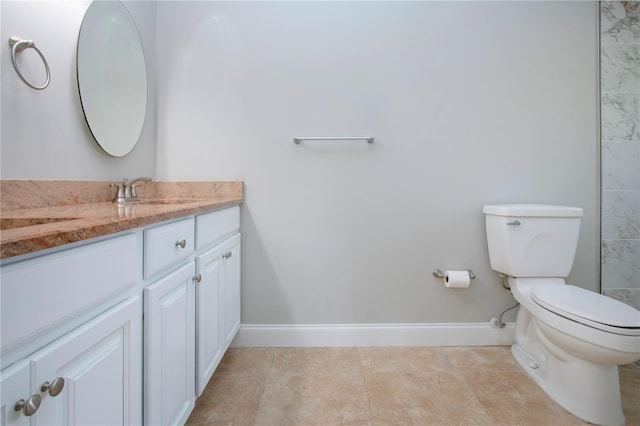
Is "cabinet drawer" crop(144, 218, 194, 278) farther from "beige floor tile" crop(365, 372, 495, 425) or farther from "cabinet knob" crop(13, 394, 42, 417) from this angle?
"beige floor tile" crop(365, 372, 495, 425)

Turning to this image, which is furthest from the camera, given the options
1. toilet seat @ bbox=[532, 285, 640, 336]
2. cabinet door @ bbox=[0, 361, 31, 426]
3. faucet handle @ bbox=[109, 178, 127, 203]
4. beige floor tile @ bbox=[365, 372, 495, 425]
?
faucet handle @ bbox=[109, 178, 127, 203]

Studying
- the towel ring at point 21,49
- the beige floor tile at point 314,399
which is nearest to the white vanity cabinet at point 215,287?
the beige floor tile at point 314,399

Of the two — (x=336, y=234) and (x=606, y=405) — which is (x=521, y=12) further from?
(x=606, y=405)

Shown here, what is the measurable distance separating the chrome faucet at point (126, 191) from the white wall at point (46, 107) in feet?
0.25

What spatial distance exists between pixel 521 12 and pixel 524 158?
826mm

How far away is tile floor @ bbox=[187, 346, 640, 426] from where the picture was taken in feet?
3.80

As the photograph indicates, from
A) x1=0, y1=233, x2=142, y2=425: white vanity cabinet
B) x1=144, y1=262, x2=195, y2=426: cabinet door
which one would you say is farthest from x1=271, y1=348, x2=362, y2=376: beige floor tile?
x1=0, y1=233, x2=142, y2=425: white vanity cabinet

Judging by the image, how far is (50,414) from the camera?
1.60 feet

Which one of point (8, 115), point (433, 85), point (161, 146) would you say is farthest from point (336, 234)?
point (8, 115)

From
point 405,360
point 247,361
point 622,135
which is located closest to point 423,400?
point 405,360

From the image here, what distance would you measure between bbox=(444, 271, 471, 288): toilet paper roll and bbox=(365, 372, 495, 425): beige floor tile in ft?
1.48

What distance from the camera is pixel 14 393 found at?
43 centimetres

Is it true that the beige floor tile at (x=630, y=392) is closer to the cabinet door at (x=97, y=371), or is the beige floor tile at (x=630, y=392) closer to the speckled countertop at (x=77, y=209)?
the cabinet door at (x=97, y=371)

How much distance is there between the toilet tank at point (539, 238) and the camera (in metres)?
1.47
